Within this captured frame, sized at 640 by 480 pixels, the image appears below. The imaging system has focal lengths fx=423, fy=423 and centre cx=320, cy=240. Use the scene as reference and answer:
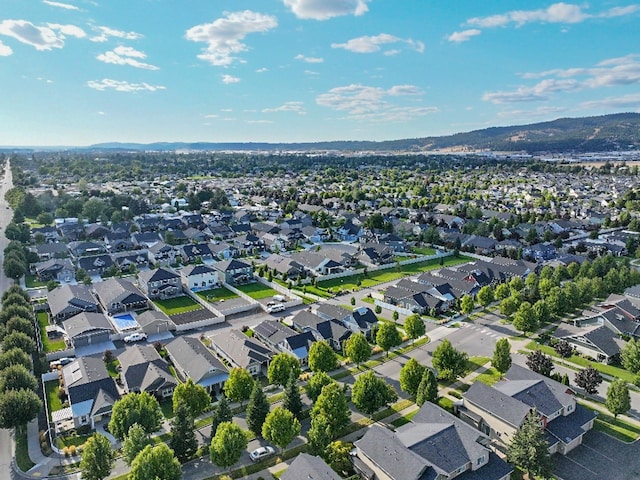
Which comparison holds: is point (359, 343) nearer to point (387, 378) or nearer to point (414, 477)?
point (387, 378)

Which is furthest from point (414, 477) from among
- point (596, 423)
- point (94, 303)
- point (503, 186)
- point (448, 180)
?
point (448, 180)

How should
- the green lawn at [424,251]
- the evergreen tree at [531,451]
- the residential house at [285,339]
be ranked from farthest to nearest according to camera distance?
the green lawn at [424,251]
the residential house at [285,339]
the evergreen tree at [531,451]

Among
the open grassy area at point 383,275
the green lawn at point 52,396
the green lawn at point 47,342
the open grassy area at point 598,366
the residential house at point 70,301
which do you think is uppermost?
the residential house at point 70,301

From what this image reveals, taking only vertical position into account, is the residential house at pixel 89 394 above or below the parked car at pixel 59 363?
above

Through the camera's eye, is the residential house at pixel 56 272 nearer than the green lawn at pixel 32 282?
No

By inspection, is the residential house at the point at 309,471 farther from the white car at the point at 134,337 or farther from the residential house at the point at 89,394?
the white car at the point at 134,337

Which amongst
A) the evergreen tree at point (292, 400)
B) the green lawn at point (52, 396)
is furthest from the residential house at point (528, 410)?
the green lawn at point (52, 396)
